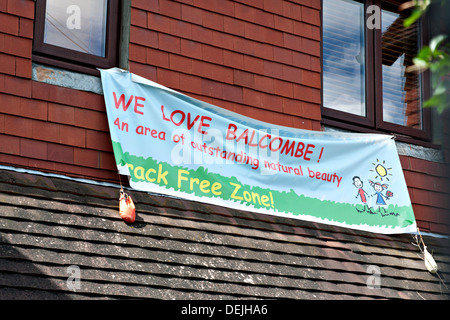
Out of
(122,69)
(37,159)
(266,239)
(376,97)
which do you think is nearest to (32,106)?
(37,159)

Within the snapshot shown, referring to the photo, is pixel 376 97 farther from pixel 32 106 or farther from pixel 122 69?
pixel 32 106

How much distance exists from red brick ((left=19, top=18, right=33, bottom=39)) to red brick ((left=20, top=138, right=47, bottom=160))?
90 centimetres

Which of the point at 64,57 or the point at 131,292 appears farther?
the point at 64,57

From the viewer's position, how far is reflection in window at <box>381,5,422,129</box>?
8.57m

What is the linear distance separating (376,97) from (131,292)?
13.6ft

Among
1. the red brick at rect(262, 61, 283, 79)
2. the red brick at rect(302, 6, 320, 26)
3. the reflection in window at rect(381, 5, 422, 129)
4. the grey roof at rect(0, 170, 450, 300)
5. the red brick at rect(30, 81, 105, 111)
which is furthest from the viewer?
the reflection in window at rect(381, 5, 422, 129)

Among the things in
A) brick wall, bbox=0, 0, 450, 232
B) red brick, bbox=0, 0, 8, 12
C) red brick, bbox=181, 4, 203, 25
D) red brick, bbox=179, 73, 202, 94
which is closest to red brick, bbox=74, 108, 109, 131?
brick wall, bbox=0, 0, 450, 232

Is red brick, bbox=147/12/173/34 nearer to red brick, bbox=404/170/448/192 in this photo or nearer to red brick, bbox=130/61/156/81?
red brick, bbox=130/61/156/81

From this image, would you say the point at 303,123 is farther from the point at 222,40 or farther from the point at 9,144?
the point at 9,144

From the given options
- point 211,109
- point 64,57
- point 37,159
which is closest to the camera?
point 37,159

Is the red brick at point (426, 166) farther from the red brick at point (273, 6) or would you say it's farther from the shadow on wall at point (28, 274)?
the shadow on wall at point (28, 274)

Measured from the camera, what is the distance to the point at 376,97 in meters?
8.28

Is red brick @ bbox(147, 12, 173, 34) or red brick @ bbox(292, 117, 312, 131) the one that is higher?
red brick @ bbox(147, 12, 173, 34)
